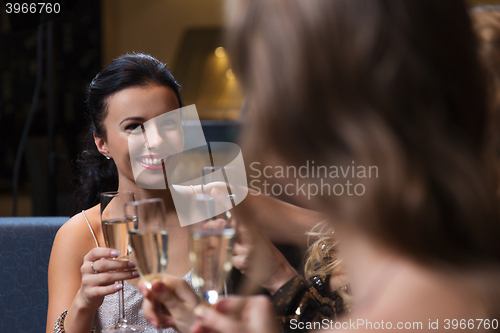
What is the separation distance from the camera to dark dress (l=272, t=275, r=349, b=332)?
819mm

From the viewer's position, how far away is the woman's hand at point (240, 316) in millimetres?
484

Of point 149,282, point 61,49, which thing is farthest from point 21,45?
point 149,282

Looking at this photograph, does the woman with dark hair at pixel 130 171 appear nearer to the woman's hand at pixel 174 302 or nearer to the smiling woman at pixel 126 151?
the smiling woman at pixel 126 151

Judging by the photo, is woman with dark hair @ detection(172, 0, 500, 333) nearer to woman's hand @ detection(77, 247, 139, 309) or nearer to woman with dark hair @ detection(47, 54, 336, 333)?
woman's hand @ detection(77, 247, 139, 309)

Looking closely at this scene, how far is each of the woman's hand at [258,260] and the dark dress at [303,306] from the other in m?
0.02

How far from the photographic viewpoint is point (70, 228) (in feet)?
4.14

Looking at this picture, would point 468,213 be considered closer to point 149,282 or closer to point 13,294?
point 149,282

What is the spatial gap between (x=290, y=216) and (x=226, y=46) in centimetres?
100

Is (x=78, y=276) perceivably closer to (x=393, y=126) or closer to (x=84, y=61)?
(x=393, y=126)

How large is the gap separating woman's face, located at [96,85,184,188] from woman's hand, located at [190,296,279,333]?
0.76 meters

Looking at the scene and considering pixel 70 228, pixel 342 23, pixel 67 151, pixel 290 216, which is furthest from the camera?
pixel 67 151

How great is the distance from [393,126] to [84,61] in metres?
4.38

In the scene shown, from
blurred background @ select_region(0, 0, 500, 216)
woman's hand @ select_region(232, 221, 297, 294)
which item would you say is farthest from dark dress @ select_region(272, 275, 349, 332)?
blurred background @ select_region(0, 0, 500, 216)

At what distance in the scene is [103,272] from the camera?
795 millimetres
